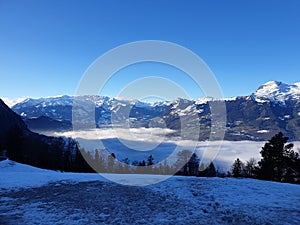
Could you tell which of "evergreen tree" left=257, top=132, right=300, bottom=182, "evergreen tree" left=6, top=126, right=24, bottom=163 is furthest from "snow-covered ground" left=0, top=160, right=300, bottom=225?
"evergreen tree" left=6, top=126, right=24, bottom=163

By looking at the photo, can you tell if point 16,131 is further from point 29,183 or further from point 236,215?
point 236,215

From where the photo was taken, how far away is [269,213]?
15.0 meters

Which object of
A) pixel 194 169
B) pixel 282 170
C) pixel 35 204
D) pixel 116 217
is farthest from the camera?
pixel 194 169

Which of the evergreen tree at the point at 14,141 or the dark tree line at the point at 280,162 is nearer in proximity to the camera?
the dark tree line at the point at 280,162

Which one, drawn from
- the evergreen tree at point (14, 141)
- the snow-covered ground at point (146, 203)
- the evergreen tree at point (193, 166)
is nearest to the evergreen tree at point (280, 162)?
the snow-covered ground at point (146, 203)

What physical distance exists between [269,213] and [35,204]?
50.7 feet

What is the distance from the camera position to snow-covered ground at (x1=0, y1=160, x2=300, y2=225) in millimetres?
13758

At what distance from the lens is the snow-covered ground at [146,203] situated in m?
13.8

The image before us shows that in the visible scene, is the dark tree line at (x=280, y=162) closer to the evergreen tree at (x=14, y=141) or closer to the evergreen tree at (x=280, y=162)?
the evergreen tree at (x=280, y=162)

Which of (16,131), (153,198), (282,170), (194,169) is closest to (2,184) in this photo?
(153,198)

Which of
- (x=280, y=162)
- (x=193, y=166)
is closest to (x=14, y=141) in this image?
(x=193, y=166)

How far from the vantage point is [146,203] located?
1727cm

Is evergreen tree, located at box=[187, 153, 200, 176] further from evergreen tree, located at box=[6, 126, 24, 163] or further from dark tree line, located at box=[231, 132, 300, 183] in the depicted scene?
evergreen tree, located at box=[6, 126, 24, 163]

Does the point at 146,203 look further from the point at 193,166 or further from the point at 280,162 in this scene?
the point at 193,166
